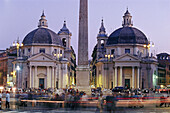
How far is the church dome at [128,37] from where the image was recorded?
9400 centimetres

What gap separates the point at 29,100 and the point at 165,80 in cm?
9371

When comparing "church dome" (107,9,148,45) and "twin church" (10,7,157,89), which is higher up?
"church dome" (107,9,148,45)

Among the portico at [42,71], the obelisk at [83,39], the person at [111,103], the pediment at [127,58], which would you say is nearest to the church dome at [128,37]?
the pediment at [127,58]

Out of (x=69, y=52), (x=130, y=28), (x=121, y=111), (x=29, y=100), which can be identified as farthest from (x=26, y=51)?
(x=121, y=111)

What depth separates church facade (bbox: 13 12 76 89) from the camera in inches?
3575

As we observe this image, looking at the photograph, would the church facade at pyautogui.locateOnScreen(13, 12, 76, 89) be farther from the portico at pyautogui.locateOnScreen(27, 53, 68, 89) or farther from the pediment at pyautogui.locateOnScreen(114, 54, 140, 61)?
the pediment at pyautogui.locateOnScreen(114, 54, 140, 61)

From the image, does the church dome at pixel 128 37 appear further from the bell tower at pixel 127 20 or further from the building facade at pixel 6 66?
the building facade at pixel 6 66

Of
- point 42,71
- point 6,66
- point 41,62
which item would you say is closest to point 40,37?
point 41,62

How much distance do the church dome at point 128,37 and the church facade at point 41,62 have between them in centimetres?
1556

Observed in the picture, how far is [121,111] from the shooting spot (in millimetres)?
24250

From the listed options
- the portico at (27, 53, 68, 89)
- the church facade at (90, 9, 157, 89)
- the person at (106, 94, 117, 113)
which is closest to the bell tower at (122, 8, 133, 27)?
the church facade at (90, 9, 157, 89)

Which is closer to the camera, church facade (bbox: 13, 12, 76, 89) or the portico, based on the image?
the portico

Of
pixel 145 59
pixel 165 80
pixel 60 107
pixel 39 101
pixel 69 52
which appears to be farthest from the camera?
pixel 165 80

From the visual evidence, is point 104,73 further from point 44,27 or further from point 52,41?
point 44,27
